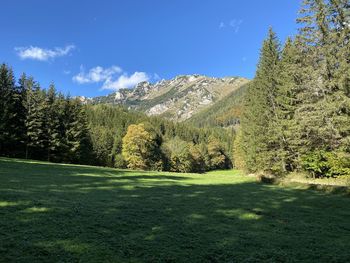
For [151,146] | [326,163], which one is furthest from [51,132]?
[326,163]

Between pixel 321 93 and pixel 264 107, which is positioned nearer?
pixel 321 93

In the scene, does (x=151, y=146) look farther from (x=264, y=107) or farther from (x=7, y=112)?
(x=264, y=107)

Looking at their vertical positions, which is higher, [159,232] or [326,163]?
[326,163]

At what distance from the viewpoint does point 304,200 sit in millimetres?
16578

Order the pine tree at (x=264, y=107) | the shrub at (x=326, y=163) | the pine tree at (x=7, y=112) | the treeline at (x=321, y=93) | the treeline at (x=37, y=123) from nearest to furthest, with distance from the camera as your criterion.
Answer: the treeline at (x=321, y=93) < the shrub at (x=326, y=163) < the pine tree at (x=264, y=107) < the pine tree at (x=7, y=112) < the treeline at (x=37, y=123)

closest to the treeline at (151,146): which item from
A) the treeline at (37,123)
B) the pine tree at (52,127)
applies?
the treeline at (37,123)

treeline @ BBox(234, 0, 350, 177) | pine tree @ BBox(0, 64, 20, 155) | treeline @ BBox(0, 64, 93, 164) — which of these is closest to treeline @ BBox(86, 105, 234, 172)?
treeline @ BBox(0, 64, 93, 164)

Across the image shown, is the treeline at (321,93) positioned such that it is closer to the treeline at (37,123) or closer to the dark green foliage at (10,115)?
the treeline at (37,123)

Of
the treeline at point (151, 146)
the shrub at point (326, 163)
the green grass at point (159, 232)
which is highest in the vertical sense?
the treeline at point (151, 146)

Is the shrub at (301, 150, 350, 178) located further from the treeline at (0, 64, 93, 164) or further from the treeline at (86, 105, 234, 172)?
the treeline at (86, 105, 234, 172)

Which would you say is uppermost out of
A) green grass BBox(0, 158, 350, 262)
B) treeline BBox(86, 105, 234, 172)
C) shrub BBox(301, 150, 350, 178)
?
treeline BBox(86, 105, 234, 172)

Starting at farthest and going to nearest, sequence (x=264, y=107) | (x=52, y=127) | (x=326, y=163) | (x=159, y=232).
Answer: (x=52, y=127), (x=264, y=107), (x=326, y=163), (x=159, y=232)

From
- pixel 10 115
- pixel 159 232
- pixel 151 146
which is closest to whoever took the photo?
pixel 159 232

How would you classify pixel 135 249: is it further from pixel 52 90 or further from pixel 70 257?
pixel 52 90
